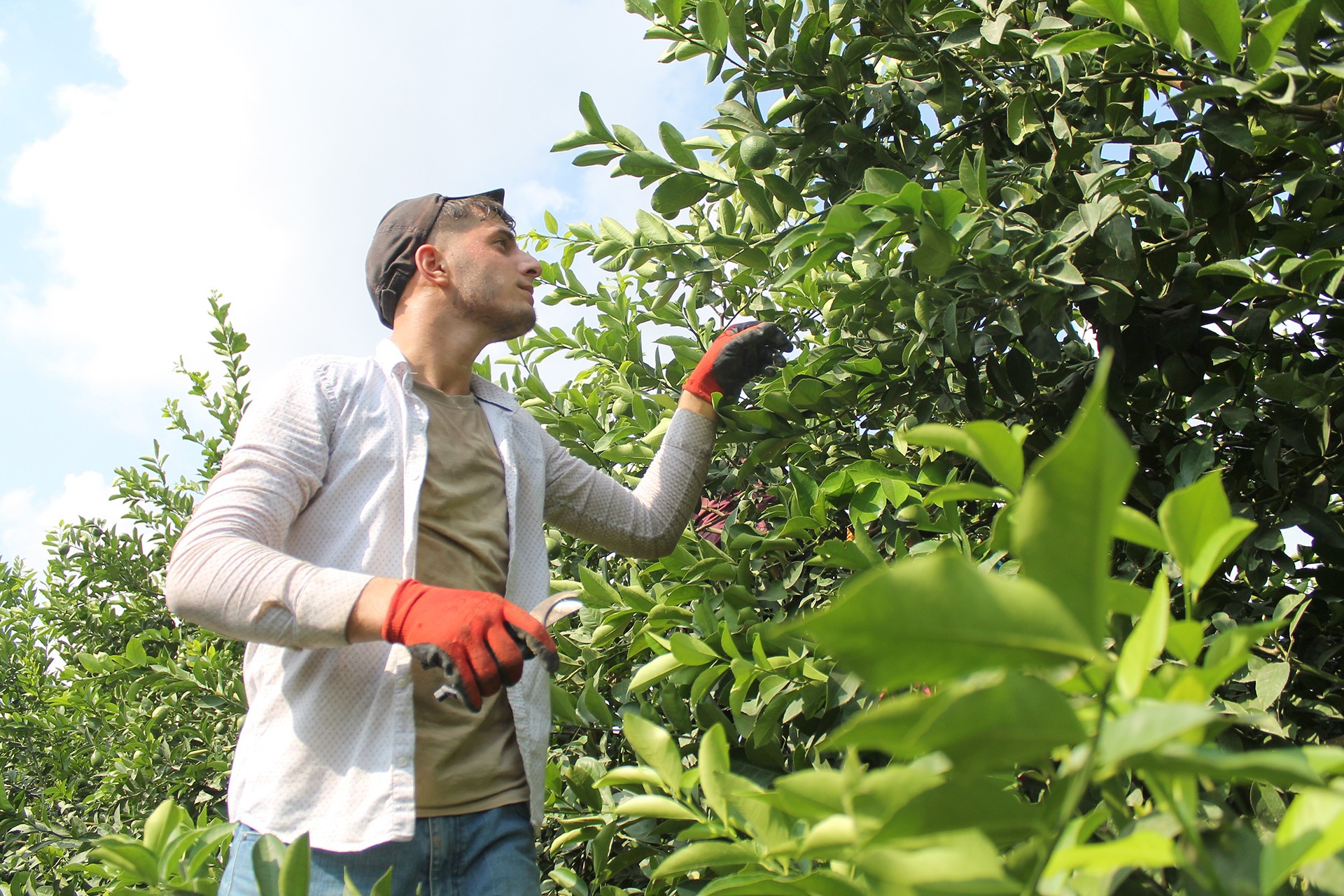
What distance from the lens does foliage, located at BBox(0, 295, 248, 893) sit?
321cm

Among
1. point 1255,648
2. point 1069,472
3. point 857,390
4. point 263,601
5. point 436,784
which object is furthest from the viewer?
point 857,390

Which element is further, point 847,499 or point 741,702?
point 847,499

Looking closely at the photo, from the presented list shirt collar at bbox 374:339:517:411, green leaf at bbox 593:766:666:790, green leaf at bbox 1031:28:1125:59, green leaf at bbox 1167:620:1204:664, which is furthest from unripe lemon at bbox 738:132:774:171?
green leaf at bbox 1167:620:1204:664

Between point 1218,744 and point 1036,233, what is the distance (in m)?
0.73

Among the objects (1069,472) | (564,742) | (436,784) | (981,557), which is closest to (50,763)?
(564,742)

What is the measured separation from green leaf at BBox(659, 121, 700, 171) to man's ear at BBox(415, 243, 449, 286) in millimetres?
851

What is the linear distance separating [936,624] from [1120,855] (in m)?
0.13

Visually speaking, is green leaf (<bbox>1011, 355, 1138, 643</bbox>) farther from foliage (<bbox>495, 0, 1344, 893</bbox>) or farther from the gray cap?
the gray cap

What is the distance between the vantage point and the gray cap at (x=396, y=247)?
2.44 meters

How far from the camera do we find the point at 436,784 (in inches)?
64.6

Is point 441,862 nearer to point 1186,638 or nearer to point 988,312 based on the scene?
point 988,312

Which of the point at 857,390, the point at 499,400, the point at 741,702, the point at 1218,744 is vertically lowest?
the point at 1218,744

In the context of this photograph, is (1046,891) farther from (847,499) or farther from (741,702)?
(847,499)

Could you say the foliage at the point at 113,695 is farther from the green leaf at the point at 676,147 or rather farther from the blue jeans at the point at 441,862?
the green leaf at the point at 676,147
